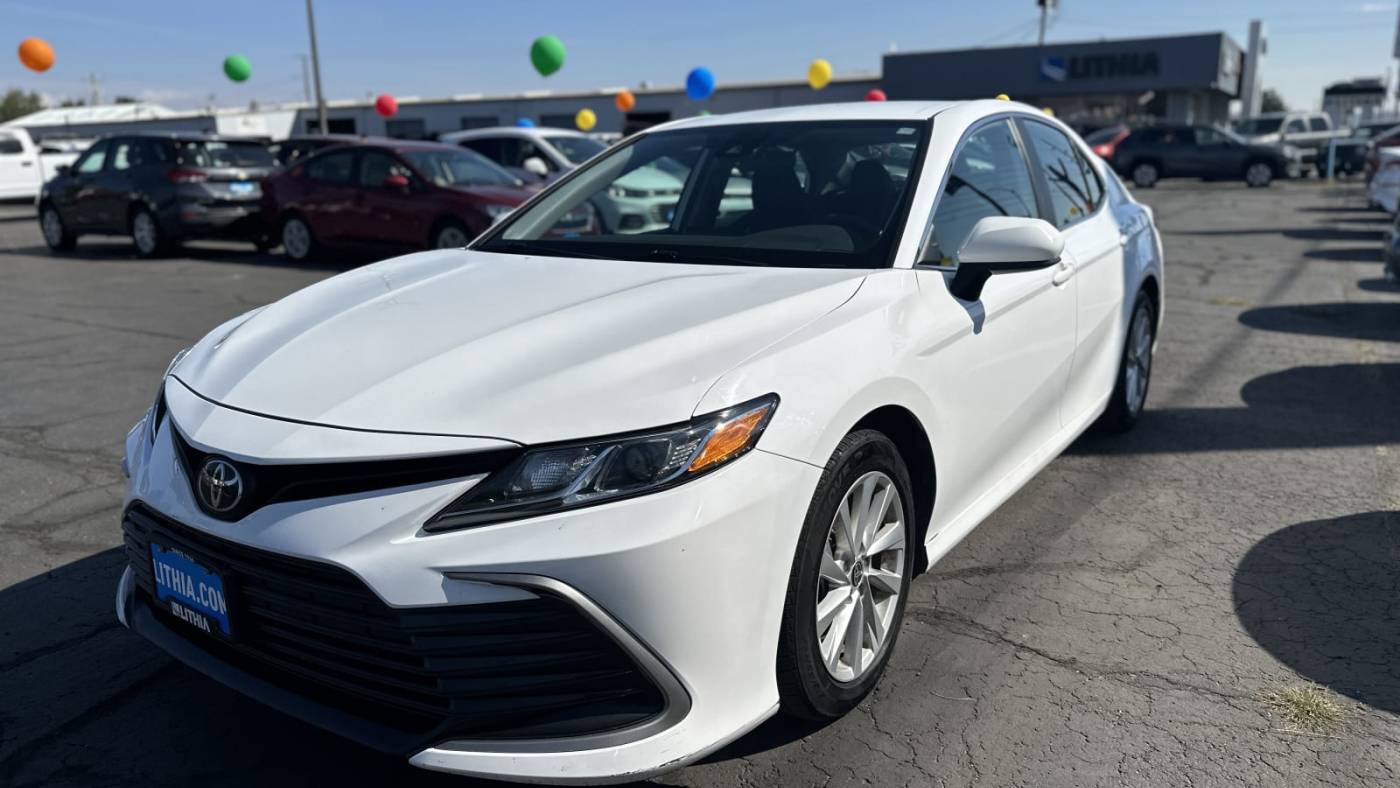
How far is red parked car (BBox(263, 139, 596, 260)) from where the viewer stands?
1138cm

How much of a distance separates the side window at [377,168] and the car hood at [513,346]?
899cm

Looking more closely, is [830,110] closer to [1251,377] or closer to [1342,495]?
[1342,495]

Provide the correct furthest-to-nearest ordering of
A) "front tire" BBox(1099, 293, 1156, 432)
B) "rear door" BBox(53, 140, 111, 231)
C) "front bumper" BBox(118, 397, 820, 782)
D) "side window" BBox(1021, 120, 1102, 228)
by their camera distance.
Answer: "rear door" BBox(53, 140, 111, 231), "front tire" BBox(1099, 293, 1156, 432), "side window" BBox(1021, 120, 1102, 228), "front bumper" BBox(118, 397, 820, 782)

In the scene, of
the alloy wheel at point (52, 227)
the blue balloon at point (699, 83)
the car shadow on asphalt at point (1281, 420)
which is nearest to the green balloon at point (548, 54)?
the blue balloon at point (699, 83)

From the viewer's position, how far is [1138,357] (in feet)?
17.0

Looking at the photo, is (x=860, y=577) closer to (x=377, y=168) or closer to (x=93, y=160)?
(x=377, y=168)

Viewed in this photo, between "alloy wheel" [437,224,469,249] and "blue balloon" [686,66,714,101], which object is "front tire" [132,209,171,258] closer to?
"alloy wheel" [437,224,469,249]

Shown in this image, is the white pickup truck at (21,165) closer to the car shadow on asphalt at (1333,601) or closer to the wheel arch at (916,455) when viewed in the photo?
the wheel arch at (916,455)

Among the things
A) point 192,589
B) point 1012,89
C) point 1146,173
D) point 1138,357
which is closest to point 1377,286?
point 1138,357

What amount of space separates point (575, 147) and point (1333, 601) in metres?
12.8

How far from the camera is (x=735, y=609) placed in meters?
2.21

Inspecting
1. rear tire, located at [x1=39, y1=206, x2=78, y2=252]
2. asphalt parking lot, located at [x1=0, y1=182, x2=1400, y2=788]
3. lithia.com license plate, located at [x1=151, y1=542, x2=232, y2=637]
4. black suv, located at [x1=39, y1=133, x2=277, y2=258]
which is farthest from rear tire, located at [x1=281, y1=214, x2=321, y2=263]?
lithia.com license plate, located at [x1=151, y1=542, x2=232, y2=637]

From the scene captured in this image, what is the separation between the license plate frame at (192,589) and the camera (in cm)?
229

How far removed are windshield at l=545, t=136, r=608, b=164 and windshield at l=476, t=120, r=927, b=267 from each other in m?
10.7
